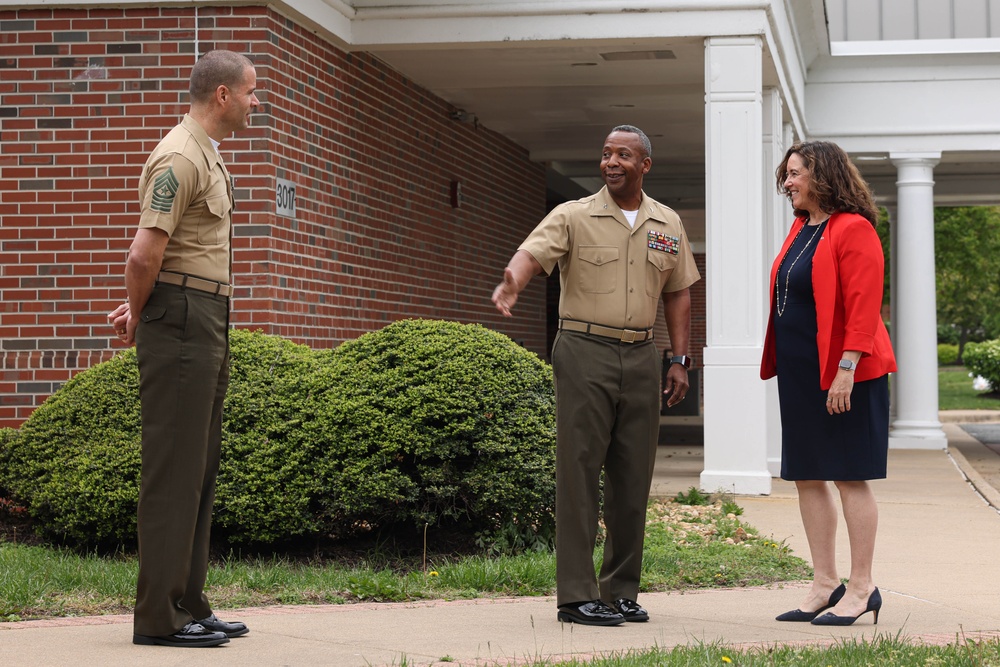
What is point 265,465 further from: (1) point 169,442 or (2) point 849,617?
(2) point 849,617

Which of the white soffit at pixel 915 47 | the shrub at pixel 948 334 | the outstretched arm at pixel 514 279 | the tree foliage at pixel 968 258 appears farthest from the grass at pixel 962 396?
the outstretched arm at pixel 514 279

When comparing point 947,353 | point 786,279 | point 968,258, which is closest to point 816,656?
point 786,279

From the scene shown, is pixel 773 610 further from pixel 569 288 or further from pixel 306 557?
pixel 306 557

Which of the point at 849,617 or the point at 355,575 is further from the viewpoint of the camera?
the point at 355,575

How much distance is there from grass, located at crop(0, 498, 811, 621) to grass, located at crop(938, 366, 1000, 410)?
81.8ft

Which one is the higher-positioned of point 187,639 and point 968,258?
point 968,258

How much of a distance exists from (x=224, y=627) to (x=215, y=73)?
199 cm

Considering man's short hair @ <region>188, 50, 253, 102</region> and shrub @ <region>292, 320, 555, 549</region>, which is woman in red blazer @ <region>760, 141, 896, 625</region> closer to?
shrub @ <region>292, 320, 555, 549</region>

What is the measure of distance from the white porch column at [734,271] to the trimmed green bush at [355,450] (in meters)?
3.05

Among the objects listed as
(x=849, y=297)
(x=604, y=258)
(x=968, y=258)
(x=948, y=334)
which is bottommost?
(x=849, y=297)

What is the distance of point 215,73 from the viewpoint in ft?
15.2

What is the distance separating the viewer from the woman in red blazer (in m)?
5.11

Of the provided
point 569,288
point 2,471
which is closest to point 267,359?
point 2,471

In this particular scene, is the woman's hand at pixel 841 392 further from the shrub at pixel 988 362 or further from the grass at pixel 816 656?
the shrub at pixel 988 362
